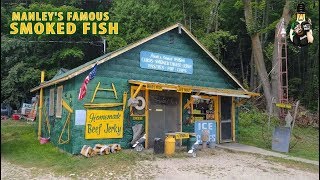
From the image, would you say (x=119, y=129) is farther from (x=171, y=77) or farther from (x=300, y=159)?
(x=300, y=159)

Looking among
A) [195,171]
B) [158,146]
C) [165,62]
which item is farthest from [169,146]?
[165,62]

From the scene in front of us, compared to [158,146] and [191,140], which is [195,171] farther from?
[191,140]

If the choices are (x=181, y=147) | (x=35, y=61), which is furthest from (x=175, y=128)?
(x=35, y=61)

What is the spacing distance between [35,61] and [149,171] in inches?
804

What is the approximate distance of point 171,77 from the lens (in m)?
14.3

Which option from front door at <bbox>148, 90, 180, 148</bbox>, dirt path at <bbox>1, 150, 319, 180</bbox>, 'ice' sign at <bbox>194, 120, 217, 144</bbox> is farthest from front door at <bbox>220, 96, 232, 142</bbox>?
dirt path at <bbox>1, 150, 319, 180</bbox>

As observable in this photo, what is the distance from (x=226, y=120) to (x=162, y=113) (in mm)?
3570

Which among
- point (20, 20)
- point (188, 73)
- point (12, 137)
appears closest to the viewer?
point (188, 73)

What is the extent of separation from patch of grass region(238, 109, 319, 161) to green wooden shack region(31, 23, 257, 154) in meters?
1.50

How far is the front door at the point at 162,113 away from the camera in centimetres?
1338

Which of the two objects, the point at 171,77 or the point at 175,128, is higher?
the point at 171,77

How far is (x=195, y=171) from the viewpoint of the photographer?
32.2ft

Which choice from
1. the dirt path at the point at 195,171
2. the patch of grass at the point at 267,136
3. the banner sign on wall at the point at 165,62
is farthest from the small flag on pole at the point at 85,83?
the patch of grass at the point at 267,136

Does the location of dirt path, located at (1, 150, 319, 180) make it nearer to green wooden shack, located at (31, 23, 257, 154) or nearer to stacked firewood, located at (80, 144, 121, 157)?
stacked firewood, located at (80, 144, 121, 157)
